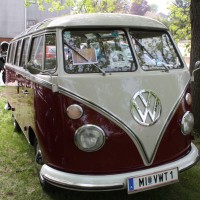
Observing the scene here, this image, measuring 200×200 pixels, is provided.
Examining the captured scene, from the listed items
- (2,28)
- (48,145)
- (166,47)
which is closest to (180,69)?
(166,47)

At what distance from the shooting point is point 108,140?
336 cm

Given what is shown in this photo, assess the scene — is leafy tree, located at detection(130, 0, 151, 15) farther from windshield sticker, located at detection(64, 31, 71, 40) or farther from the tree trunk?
windshield sticker, located at detection(64, 31, 71, 40)

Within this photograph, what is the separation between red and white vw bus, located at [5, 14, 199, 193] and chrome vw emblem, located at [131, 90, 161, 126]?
1 cm

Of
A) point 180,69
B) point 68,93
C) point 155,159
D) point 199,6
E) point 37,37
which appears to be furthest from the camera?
point 199,6

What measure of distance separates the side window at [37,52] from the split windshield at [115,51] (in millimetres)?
479

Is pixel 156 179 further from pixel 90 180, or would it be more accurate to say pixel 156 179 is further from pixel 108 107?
pixel 108 107

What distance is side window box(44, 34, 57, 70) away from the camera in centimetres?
367

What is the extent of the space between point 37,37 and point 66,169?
185 cm

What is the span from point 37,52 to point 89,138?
4.91 ft

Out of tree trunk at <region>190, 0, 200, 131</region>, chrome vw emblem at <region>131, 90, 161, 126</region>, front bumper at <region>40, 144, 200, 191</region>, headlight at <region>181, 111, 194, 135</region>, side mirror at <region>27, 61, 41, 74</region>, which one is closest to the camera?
front bumper at <region>40, 144, 200, 191</region>

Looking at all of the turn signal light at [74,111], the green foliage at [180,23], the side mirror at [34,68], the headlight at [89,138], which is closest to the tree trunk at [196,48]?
the side mirror at [34,68]

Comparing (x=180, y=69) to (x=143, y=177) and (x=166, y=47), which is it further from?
(x=143, y=177)

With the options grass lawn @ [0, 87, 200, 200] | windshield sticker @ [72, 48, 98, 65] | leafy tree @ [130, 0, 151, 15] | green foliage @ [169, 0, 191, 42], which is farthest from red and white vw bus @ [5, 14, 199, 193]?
leafy tree @ [130, 0, 151, 15]

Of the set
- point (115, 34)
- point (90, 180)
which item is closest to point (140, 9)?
point (115, 34)
